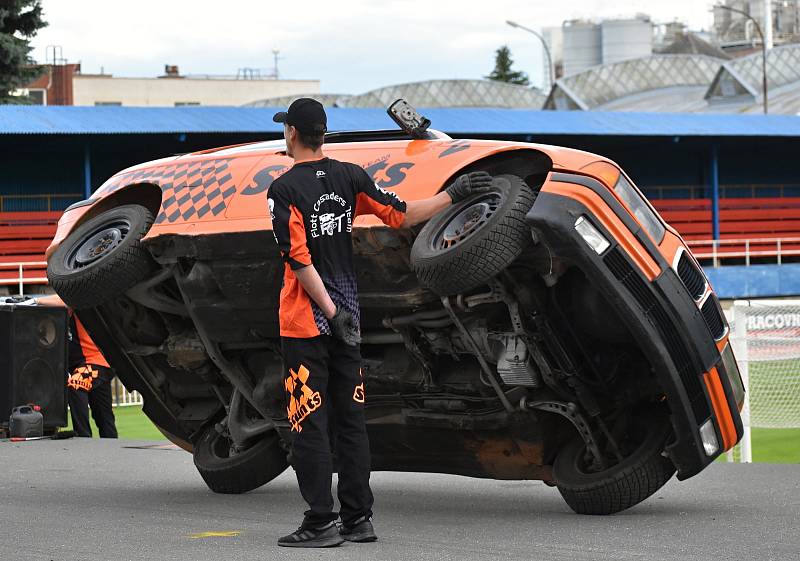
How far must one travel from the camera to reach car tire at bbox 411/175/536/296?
6.06 m

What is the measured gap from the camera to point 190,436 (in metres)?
8.66

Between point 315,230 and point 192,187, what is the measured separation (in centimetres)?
174

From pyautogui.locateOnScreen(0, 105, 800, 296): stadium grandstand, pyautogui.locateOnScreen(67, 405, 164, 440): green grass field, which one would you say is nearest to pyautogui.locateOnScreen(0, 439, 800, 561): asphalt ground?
pyautogui.locateOnScreen(67, 405, 164, 440): green grass field

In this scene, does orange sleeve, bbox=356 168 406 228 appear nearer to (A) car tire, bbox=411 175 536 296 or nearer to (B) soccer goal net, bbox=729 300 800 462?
(A) car tire, bbox=411 175 536 296

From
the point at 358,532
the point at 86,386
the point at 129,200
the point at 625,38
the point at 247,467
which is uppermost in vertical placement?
the point at 625,38

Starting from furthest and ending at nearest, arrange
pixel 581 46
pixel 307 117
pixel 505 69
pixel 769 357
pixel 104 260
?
A: 1. pixel 505 69
2. pixel 581 46
3. pixel 769 357
4. pixel 104 260
5. pixel 307 117

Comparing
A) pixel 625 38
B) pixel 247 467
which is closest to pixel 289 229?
pixel 247 467

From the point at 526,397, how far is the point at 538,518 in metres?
0.62

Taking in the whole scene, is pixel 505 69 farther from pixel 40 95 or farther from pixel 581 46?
pixel 40 95

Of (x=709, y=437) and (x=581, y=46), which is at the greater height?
(x=581, y=46)

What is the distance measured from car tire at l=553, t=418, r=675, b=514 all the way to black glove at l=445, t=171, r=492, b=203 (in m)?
1.58

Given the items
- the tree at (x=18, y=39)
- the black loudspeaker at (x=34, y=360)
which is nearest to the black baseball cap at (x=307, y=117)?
the black loudspeaker at (x=34, y=360)

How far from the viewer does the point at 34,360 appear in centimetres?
1374

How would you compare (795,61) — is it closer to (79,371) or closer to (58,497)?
(79,371)
